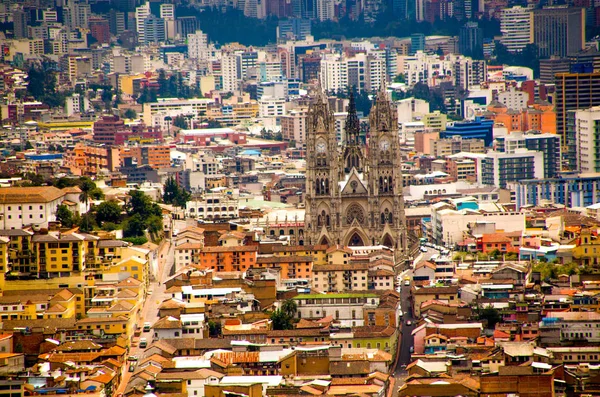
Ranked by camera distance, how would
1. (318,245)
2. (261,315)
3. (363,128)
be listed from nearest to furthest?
(261,315) < (318,245) < (363,128)

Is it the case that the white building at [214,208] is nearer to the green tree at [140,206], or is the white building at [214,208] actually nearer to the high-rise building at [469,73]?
the green tree at [140,206]

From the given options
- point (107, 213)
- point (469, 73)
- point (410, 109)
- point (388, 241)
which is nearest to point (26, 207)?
point (107, 213)

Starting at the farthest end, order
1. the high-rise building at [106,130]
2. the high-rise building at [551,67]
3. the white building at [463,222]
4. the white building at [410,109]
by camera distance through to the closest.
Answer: the high-rise building at [551,67] < the white building at [410,109] < the high-rise building at [106,130] < the white building at [463,222]

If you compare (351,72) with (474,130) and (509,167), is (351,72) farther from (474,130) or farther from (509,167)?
(509,167)

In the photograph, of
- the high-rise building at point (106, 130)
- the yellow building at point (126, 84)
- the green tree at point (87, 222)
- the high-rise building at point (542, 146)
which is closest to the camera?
the green tree at point (87, 222)

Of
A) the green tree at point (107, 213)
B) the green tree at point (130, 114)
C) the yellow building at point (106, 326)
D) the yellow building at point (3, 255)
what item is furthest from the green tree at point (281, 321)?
the green tree at point (130, 114)

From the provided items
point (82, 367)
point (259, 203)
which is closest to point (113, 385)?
point (82, 367)

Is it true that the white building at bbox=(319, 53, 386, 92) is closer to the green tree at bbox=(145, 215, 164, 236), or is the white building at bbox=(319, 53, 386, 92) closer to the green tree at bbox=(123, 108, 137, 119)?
the green tree at bbox=(123, 108, 137, 119)

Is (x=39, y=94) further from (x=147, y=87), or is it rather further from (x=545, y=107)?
(x=545, y=107)
